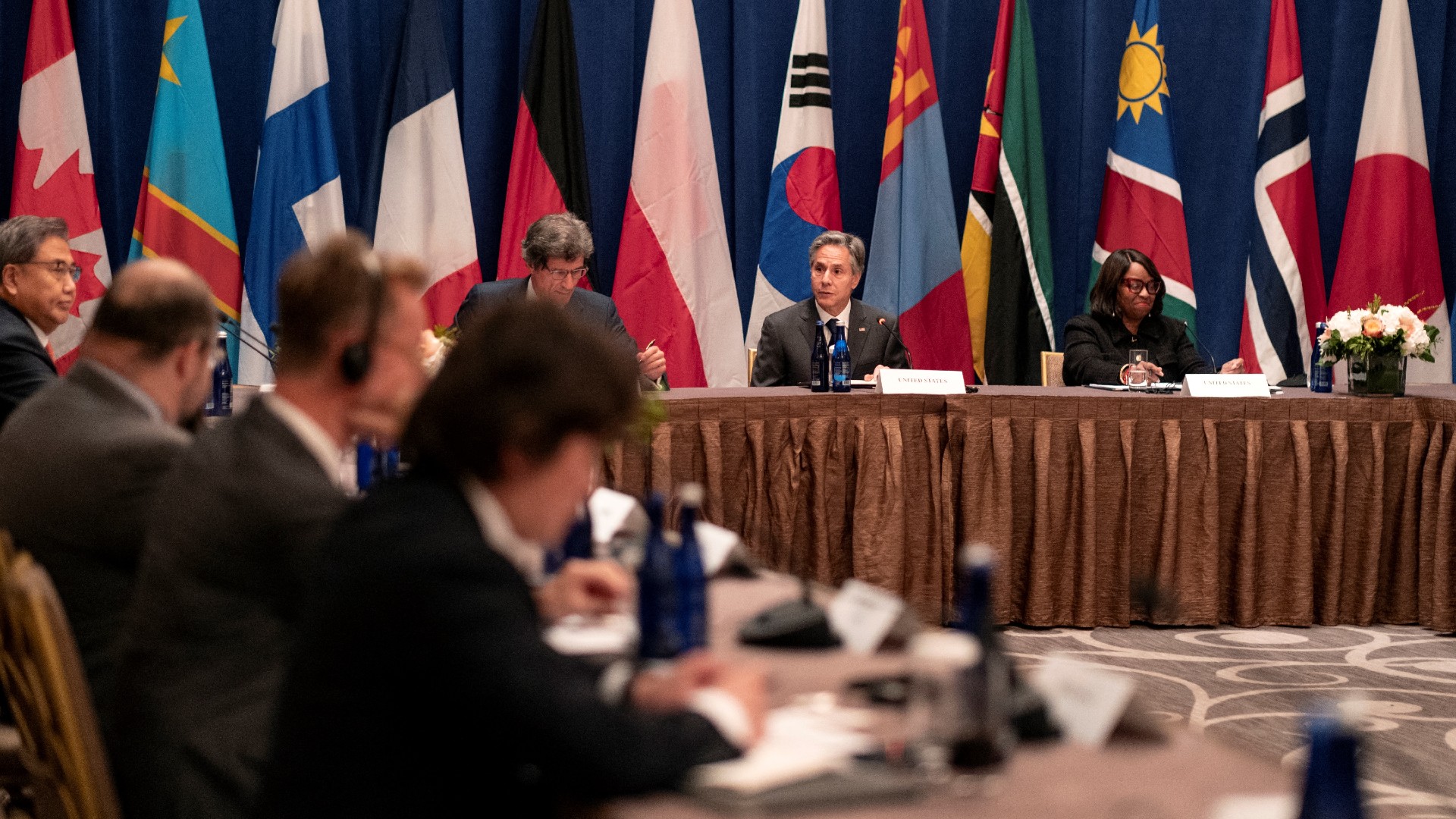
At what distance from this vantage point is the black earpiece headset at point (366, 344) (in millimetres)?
1583

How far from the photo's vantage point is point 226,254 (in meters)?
5.75

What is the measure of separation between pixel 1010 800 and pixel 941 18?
19.1 ft

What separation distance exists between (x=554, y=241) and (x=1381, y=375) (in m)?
2.85

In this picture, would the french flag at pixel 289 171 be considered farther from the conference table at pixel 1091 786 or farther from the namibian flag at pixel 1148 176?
the conference table at pixel 1091 786

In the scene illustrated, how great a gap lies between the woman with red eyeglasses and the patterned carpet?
1.07m

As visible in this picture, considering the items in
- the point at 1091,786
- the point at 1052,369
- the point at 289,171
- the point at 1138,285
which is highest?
the point at 289,171

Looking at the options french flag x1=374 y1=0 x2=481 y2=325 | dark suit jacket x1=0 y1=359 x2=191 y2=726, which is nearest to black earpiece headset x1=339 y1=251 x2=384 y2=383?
dark suit jacket x1=0 y1=359 x2=191 y2=726

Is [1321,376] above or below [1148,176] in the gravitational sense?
below

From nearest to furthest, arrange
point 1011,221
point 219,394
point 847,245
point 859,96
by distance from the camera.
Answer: point 219,394 < point 847,245 < point 1011,221 < point 859,96

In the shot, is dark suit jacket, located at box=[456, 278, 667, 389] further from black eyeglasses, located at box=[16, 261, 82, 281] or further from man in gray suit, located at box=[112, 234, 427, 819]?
man in gray suit, located at box=[112, 234, 427, 819]

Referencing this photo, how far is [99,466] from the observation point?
1876mm

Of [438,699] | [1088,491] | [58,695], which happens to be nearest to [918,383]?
[1088,491]

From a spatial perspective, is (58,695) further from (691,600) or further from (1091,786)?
(1091,786)

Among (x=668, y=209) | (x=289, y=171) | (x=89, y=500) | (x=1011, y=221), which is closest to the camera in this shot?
(x=89, y=500)
